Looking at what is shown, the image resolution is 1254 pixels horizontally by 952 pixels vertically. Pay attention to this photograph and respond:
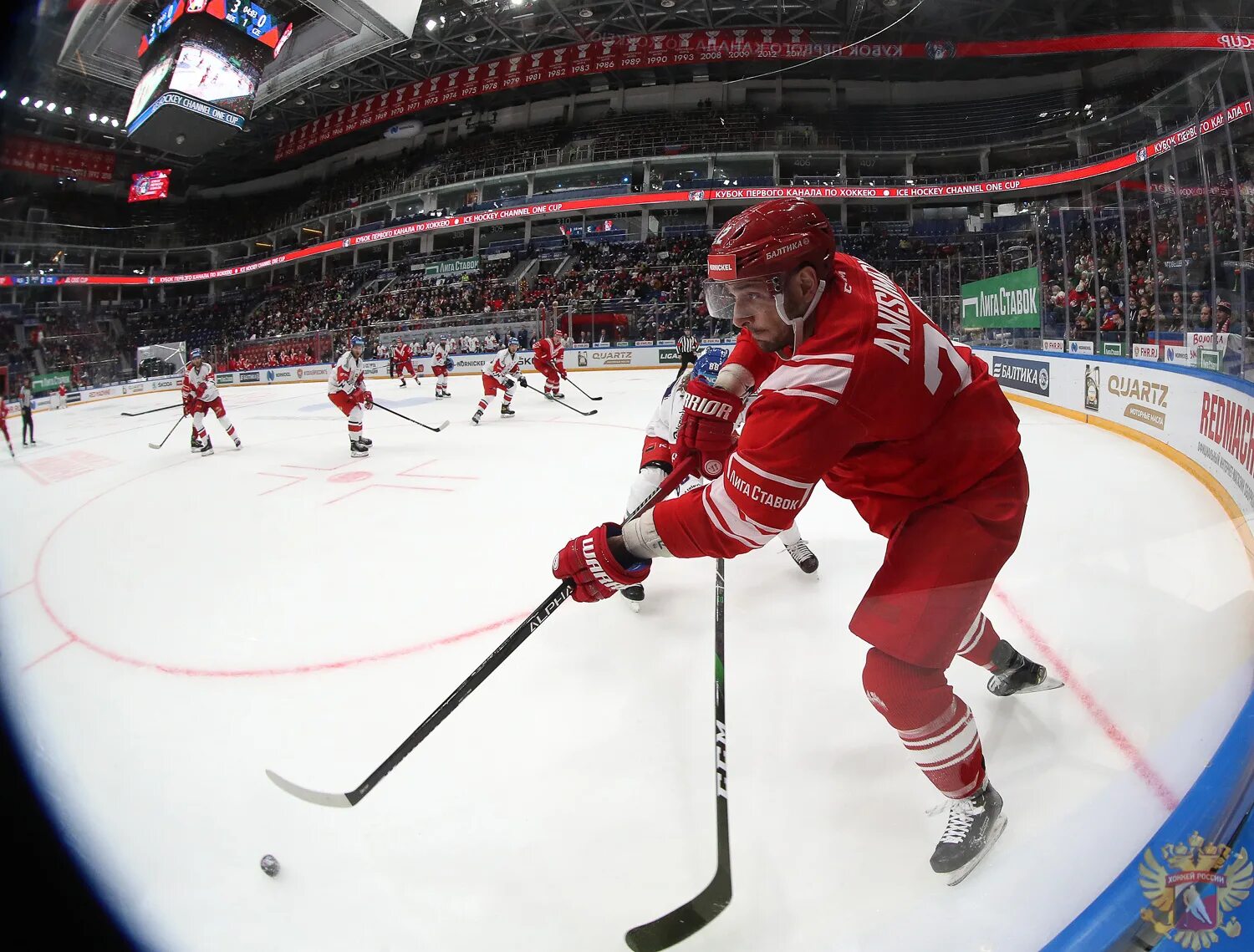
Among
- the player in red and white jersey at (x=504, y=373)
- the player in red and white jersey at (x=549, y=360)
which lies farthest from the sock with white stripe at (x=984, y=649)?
the player in red and white jersey at (x=549, y=360)

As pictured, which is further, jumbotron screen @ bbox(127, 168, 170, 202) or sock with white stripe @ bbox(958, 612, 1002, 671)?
sock with white stripe @ bbox(958, 612, 1002, 671)

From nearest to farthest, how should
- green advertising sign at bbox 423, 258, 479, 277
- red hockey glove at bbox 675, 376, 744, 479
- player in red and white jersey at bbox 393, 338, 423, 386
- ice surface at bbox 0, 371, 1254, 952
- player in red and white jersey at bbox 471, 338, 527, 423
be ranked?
ice surface at bbox 0, 371, 1254, 952
red hockey glove at bbox 675, 376, 744, 479
green advertising sign at bbox 423, 258, 479, 277
player in red and white jersey at bbox 471, 338, 527, 423
player in red and white jersey at bbox 393, 338, 423, 386

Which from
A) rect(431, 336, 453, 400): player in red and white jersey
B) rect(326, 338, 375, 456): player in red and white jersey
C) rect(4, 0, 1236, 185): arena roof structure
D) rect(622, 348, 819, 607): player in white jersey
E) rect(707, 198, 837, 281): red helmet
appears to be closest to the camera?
rect(4, 0, 1236, 185): arena roof structure

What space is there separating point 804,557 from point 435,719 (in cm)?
184

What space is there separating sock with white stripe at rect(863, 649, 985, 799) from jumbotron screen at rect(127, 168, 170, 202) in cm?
178

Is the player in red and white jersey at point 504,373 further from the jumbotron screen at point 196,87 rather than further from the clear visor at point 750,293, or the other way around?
the clear visor at point 750,293

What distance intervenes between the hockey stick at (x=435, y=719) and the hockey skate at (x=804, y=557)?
1624 mm

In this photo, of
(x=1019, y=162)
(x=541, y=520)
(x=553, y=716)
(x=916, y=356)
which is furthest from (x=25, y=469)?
(x=1019, y=162)

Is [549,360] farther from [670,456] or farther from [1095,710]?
[1095,710]

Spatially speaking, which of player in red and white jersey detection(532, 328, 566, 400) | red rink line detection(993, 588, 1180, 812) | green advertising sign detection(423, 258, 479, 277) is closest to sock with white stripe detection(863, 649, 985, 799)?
red rink line detection(993, 588, 1180, 812)

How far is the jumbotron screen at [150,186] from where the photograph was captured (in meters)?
1.19

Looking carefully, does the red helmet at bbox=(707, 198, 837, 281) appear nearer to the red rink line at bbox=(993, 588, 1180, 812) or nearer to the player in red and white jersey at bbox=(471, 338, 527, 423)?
the red rink line at bbox=(993, 588, 1180, 812)

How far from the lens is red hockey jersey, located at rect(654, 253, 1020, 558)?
0.98 meters

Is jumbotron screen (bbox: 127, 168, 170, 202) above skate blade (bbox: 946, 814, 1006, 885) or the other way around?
above
